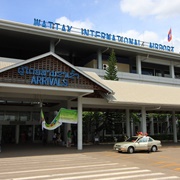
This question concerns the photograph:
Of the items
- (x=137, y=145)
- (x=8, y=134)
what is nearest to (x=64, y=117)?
(x=137, y=145)

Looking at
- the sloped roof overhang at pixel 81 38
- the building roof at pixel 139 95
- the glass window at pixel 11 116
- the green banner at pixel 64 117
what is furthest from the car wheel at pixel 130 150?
the sloped roof overhang at pixel 81 38

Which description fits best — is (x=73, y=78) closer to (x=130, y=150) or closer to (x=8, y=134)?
(x=130, y=150)

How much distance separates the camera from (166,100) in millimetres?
24391

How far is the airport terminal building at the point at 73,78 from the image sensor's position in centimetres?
1825

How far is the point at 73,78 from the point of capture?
19203 millimetres

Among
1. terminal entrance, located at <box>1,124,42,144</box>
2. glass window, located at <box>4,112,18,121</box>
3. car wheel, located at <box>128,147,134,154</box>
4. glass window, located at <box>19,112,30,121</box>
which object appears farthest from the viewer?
glass window, located at <box>19,112,30,121</box>

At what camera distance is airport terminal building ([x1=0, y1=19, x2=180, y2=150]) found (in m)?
18.2

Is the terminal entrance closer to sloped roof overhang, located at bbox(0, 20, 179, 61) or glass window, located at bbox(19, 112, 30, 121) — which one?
glass window, located at bbox(19, 112, 30, 121)

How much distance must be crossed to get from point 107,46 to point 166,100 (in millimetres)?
14981

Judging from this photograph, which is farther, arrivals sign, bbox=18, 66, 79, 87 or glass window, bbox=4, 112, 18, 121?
glass window, bbox=4, 112, 18, 121

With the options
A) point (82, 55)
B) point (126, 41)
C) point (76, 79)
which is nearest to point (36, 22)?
point (82, 55)

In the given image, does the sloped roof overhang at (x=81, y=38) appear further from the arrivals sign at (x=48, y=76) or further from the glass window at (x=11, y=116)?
the arrivals sign at (x=48, y=76)

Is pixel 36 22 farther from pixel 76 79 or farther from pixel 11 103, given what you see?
pixel 76 79

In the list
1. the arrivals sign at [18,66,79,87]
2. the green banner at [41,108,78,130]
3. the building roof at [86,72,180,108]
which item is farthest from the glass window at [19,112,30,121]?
the arrivals sign at [18,66,79,87]
